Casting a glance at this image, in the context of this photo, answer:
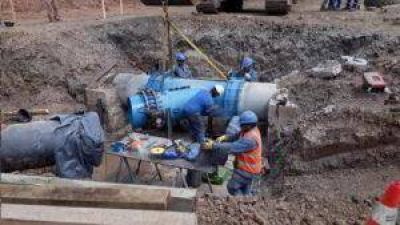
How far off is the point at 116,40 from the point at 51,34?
5.74ft

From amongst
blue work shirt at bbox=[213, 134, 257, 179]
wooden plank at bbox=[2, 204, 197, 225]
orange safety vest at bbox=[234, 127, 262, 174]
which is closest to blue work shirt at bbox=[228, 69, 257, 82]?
orange safety vest at bbox=[234, 127, 262, 174]

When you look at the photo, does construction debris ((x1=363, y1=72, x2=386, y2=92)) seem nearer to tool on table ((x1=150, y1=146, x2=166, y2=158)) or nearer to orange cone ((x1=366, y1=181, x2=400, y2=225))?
tool on table ((x1=150, y1=146, x2=166, y2=158))

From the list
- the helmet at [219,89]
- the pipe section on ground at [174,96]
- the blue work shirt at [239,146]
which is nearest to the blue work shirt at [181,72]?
the pipe section on ground at [174,96]

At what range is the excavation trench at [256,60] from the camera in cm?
743

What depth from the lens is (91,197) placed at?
13.1 feet

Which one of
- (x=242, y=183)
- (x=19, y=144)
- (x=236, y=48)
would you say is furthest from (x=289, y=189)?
(x=236, y=48)

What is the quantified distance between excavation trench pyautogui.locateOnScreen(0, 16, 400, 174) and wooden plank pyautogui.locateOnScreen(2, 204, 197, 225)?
4.04 metres

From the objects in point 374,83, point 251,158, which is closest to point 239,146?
point 251,158

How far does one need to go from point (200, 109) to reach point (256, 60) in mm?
4051

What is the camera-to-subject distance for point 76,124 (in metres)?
6.38

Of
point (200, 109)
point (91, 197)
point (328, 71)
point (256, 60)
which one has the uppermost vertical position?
point (328, 71)

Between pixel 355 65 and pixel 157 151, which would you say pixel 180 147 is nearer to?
pixel 157 151

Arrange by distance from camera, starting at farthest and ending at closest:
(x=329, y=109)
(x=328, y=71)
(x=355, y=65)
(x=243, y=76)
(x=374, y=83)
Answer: (x=243, y=76) < (x=355, y=65) < (x=328, y=71) < (x=374, y=83) < (x=329, y=109)

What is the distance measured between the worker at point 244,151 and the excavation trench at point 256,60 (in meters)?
0.87
